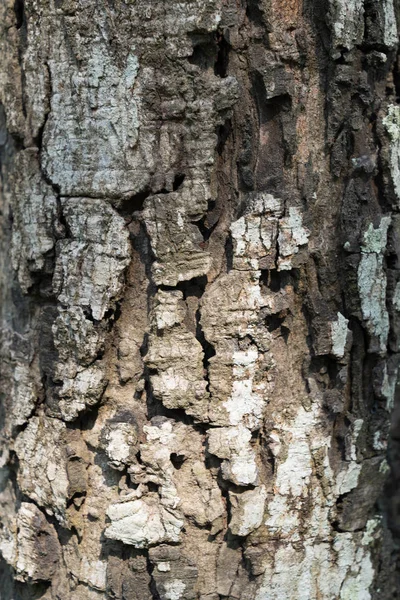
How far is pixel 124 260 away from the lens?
54.9 inches

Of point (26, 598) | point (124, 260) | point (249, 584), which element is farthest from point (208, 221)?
point (26, 598)

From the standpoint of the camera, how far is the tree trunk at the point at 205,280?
53.2 inches

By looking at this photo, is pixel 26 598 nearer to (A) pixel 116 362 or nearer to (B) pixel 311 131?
(A) pixel 116 362

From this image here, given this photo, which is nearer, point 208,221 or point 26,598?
point 208,221

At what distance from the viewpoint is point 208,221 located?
1393mm

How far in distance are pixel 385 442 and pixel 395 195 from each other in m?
0.53

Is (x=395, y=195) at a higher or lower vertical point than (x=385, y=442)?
higher

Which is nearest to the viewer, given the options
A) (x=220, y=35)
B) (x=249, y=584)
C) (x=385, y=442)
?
(x=220, y=35)

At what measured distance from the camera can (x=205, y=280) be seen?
140 cm

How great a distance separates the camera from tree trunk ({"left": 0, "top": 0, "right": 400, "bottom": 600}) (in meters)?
1.35

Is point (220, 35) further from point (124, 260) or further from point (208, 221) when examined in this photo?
point (124, 260)

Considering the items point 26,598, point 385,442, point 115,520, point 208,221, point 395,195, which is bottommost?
point 26,598

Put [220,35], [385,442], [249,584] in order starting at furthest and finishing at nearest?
[385,442], [249,584], [220,35]

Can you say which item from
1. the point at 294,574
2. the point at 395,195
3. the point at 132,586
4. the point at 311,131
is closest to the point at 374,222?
the point at 395,195
